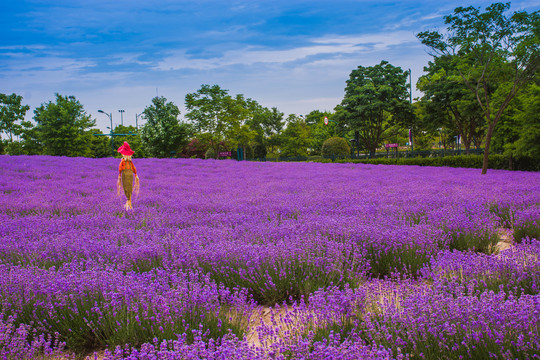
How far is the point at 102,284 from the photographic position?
8.78 ft

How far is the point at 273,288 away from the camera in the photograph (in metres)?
3.06

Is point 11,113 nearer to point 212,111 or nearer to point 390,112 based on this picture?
point 212,111

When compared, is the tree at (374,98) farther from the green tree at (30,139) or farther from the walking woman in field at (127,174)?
the green tree at (30,139)

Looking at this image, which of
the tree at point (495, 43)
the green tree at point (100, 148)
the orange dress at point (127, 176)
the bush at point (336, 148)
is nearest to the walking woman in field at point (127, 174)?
the orange dress at point (127, 176)

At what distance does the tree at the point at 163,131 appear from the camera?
4691cm

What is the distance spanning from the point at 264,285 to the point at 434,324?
149 centimetres

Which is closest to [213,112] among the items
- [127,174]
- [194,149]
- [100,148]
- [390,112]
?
[194,149]

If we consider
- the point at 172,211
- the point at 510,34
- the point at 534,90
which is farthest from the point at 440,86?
the point at 172,211

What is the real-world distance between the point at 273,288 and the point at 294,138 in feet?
182

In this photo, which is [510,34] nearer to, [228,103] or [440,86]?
[440,86]

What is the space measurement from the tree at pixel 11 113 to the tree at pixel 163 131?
51.9 ft

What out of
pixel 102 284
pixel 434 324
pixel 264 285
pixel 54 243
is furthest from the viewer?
pixel 54 243

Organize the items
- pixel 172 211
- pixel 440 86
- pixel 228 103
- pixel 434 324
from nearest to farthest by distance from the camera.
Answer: pixel 434 324, pixel 172 211, pixel 440 86, pixel 228 103

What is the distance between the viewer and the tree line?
46.4 ft
